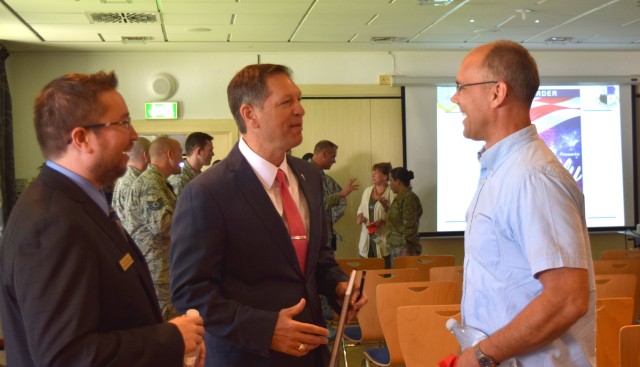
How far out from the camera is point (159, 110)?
31.7 feet

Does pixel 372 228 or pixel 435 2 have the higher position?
pixel 435 2

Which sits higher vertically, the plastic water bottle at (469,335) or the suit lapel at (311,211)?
the suit lapel at (311,211)

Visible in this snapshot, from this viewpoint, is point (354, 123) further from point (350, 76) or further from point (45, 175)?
point (45, 175)

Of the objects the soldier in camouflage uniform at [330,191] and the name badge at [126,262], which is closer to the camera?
the name badge at [126,262]

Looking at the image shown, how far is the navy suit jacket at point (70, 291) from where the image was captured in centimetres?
145

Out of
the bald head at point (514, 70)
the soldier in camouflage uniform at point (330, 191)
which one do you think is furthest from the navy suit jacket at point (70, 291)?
the soldier in camouflage uniform at point (330, 191)

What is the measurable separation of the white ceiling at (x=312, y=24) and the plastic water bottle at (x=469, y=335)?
540cm

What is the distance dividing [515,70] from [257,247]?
874mm

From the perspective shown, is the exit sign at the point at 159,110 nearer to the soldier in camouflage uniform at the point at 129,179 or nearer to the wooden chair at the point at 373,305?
the soldier in camouflage uniform at the point at 129,179

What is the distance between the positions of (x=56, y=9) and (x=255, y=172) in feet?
18.3

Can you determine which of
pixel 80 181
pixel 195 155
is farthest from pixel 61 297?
pixel 195 155

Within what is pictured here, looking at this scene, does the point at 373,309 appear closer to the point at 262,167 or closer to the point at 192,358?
the point at 262,167

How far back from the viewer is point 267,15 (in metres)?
7.57

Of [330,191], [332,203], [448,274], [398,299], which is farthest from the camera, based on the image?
[330,191]
